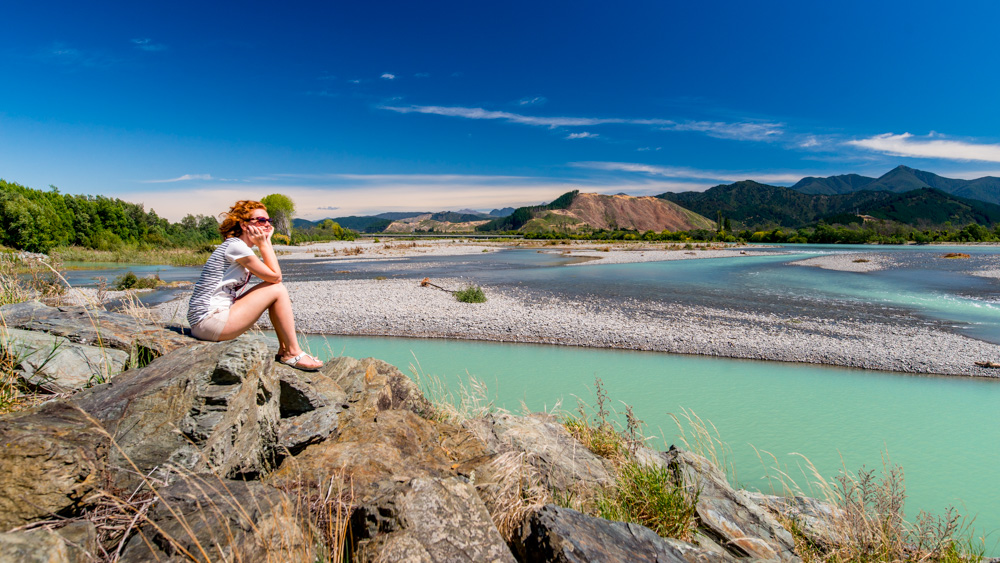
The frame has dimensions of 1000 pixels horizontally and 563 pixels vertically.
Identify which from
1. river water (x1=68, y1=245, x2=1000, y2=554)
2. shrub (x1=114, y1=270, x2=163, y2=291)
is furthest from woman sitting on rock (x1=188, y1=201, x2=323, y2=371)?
shrub (x1=114, y1=270, x2=163, y2=291)

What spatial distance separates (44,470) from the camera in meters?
2.20

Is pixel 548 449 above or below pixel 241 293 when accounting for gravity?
below

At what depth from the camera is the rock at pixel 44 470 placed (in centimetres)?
210

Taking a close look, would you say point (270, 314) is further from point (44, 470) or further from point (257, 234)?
point (44, 470)

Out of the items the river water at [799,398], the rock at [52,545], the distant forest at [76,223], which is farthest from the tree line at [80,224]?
the rock at [52,545]

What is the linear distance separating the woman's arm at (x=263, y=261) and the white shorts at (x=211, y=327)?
568mm

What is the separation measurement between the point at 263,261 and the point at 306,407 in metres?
1.89

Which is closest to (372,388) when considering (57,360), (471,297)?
(57,360)

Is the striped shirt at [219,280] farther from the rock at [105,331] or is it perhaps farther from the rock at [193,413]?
the rock at [193,413]

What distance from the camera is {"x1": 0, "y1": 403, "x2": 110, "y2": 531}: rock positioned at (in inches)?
82.6

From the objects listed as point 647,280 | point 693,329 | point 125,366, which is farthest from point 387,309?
point 647,280

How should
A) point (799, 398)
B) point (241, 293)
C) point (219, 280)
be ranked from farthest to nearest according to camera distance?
point (799, 398) < point (241, 293) < point (219, 280)

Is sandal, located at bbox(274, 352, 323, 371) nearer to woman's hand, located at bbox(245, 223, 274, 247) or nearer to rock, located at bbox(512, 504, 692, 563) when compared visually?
woman's hand, located at bbox(245, 223, 274, 247)

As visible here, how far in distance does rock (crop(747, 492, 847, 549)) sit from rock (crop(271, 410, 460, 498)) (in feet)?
11.4
